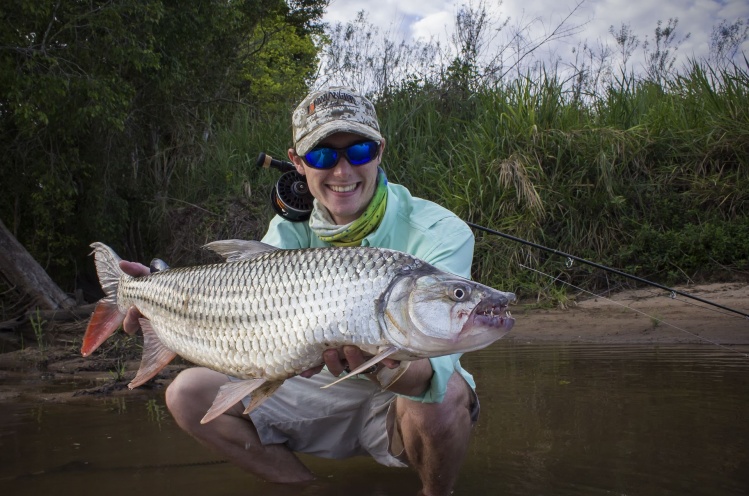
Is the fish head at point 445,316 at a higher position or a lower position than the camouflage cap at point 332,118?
lower

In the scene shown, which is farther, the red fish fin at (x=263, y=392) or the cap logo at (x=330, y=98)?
the cap logo at (x=330, y=98)

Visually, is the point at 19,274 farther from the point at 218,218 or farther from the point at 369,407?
the point at 369,407

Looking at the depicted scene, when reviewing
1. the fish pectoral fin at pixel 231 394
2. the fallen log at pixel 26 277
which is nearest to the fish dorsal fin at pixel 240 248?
the fish pectoral fin at pixel 231 394

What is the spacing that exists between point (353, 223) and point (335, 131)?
358 millimetres

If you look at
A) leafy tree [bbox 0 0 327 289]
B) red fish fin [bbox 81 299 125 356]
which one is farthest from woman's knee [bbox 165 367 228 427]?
leafy tree [bbox 0 0 327 289]

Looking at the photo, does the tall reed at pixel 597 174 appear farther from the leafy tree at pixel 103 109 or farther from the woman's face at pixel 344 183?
the woman's face at pixel 344 183

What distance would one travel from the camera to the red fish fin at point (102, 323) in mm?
3117

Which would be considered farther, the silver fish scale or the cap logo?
the cap logo

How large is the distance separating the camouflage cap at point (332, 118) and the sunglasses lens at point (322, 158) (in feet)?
0.09

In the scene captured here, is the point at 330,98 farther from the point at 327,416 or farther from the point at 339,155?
the point at 327,416

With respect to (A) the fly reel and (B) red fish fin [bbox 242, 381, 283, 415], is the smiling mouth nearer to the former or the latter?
(A) the fly reel

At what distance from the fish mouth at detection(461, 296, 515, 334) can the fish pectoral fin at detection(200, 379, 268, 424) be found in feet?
2.47

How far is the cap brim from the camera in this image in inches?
110

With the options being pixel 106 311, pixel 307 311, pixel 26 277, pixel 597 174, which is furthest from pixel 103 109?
pixel 307 311
